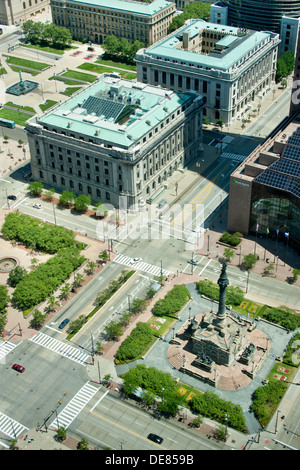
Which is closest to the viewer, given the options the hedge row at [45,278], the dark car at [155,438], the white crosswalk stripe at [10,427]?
the dark car at [155,438]

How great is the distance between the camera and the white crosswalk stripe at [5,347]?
142750 mm

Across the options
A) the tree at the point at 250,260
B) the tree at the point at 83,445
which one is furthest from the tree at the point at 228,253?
the tree at the point at 83,445

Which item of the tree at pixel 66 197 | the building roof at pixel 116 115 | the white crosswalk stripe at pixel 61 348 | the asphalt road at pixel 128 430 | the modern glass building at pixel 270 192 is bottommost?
the white crosswalk stripe at pixel 61 348

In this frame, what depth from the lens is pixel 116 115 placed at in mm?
189000

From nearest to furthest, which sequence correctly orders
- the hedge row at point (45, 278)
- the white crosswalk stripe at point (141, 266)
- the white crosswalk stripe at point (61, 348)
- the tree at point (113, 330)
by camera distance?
the white crosswalk stripe at point (61, 348)
the tree at point (113, 330)
the hedge row at point (45, 278)
the white crosswalk stripe at point (141, 266)

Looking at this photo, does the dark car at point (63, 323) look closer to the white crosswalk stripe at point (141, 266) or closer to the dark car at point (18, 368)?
the dark car at point (18, 368)

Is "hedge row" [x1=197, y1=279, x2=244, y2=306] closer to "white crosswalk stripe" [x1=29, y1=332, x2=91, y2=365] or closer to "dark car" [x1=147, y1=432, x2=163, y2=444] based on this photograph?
"white crosswalk stripe" [x1=29, y1=332, x2=91, y2=365]

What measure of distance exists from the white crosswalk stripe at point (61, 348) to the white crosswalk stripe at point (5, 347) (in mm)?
4739

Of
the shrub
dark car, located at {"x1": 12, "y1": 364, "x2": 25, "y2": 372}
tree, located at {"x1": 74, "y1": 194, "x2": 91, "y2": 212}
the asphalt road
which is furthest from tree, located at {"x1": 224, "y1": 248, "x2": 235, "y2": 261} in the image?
dark car, located at {"x1": 12, "y1": 364, "x2": 25, "y2": 372}

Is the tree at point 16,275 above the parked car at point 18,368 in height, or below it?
above

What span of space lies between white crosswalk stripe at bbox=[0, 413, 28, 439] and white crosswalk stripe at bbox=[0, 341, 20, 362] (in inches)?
708

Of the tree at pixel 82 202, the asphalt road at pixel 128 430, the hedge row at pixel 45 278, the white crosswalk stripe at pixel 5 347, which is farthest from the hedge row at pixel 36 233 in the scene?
the asphalt road at pixel 128 430

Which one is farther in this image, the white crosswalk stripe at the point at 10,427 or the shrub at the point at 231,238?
the shrub at the point at 231,238

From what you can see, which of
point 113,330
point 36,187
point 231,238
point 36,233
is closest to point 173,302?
point 113,330
